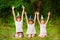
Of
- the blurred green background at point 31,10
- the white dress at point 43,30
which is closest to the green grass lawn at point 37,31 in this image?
the blurred green background at point 31,10

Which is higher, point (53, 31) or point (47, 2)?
point (47, 2)

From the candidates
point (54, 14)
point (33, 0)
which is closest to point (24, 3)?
point (33, 0)

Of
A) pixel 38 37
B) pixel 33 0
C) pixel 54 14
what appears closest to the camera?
pixel 38 37

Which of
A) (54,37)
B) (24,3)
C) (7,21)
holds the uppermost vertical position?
(24,3)

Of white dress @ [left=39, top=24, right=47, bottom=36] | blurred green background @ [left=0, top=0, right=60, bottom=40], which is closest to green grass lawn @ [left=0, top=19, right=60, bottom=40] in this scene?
blurred green background @ [left=0, top=0, right=60, bottom=40]

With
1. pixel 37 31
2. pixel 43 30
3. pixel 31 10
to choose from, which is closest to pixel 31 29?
pixel 43 30

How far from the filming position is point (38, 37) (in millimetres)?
6520

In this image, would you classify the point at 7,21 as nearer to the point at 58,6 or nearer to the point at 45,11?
the point at 45,11

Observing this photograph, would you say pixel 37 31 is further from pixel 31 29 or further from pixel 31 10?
pixel 31 10

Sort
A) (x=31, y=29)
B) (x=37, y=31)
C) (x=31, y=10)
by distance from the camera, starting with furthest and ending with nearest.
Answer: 1. (x=31, y=10)
2. (x=37, y=31)
3. (x=31, y=29)

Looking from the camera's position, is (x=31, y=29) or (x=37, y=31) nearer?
(x=31, y=29)

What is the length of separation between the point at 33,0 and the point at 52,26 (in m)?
1.01

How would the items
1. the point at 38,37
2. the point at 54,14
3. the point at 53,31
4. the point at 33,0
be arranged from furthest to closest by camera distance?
1. the point at 54,14
2. the point at 33,0
3. the point at 53,31
4. the point at 38,37

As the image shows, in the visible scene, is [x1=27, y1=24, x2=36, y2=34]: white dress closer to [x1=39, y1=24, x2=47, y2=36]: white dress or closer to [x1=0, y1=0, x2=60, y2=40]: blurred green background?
[x1=39, y1=24, x2=47, y2=36]: white dress
